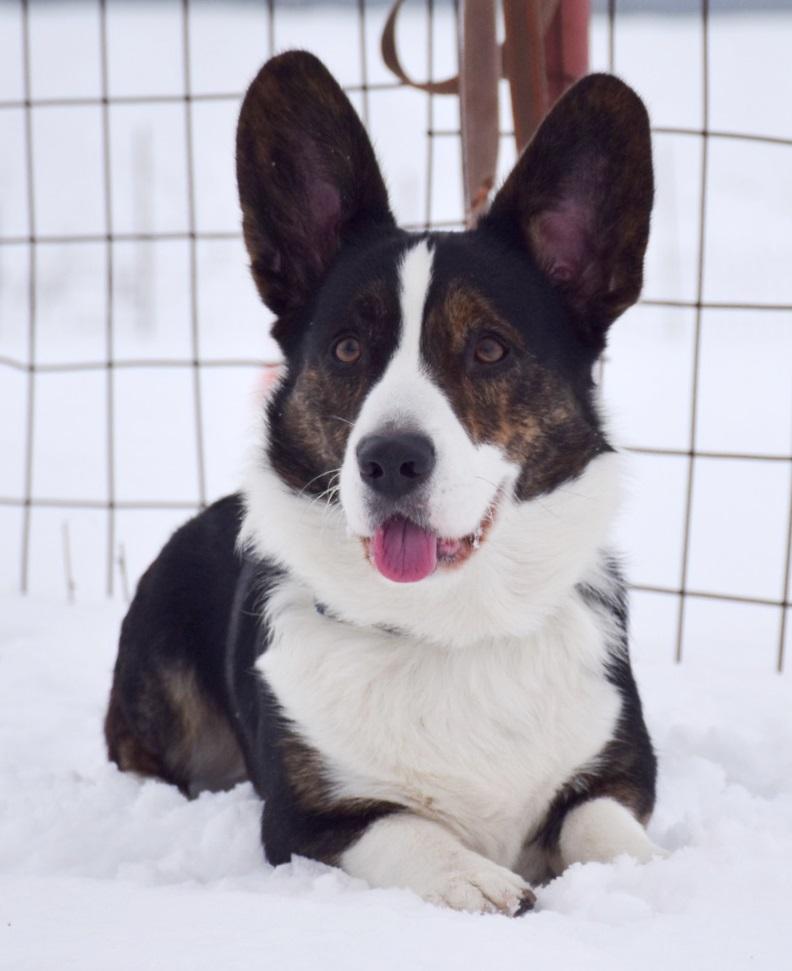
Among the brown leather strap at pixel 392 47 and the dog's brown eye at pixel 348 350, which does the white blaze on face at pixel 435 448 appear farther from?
the brown leather strap at pixel 392 47

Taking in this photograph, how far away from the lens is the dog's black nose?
6.25ft

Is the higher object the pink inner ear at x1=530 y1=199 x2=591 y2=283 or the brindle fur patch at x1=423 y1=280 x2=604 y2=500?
the pink inner ear at x1=530 y1=199 x2=591 y2=283

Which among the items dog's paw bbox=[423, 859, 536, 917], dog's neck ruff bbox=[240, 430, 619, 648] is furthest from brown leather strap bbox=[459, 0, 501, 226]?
dog's paw bbox=[423, 859, 536, 917]

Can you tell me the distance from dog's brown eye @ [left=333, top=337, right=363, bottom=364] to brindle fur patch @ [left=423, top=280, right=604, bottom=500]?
141mm

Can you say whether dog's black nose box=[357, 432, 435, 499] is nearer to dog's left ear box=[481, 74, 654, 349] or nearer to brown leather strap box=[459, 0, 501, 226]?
dog's left ear box=[481, 74, 654, 349]

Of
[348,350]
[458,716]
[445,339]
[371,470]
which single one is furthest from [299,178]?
[458,716]

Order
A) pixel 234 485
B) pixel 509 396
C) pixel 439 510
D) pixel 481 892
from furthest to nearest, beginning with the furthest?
pixel 234 485 → pixel 509 396 → pixel 439 510 → pixel 481 892

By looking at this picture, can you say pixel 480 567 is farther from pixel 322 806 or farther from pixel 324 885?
pixel 324 885

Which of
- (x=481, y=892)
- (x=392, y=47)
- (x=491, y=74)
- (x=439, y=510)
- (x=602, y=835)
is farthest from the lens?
(x=392, y=47)

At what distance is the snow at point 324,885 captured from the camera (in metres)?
1.56

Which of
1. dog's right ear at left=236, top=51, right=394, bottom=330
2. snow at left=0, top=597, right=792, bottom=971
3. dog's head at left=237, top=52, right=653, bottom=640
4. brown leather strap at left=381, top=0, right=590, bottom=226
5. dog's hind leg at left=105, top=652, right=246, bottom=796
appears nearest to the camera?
snow at left=0, top=597, right=792, bottom=971

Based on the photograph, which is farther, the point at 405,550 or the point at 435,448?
the point at 405,550

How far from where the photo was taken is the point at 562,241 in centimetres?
240

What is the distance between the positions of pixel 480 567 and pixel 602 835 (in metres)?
0.51
